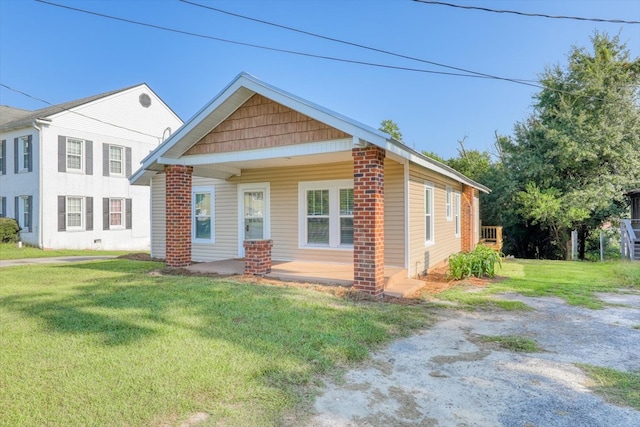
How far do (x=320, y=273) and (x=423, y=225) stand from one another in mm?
3209

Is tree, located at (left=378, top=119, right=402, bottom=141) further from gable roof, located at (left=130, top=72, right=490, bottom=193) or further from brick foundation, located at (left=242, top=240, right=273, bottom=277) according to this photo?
brick foundation, located at (left=242, top=240, right=273, bottom=277)

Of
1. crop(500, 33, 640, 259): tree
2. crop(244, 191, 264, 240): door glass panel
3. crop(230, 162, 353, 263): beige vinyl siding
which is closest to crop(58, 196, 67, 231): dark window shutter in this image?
crop(244, 191, 264, 240): door glass panel

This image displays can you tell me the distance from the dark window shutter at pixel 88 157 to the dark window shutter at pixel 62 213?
1.69 meters

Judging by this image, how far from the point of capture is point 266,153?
7645 mm

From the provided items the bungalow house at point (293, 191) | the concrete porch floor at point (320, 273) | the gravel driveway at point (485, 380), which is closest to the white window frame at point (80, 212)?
the bungalow house at point (293, 191)

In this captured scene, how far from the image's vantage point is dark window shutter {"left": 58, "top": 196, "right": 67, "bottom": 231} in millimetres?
16547

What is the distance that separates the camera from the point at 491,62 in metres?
12.7

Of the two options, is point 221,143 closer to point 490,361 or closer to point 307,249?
point 307,249

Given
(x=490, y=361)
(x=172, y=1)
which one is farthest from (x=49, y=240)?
(x=490, y=361)

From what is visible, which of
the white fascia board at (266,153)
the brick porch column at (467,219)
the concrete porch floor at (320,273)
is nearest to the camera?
the white fascia board at (266,153)

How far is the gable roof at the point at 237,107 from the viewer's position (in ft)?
20.5

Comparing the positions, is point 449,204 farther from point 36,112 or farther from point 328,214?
point 36,112

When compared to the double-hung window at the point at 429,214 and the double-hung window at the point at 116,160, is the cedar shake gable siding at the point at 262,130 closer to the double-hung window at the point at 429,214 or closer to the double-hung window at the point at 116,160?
the double-hung window at the point at 429,214

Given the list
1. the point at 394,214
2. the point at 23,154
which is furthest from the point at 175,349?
the point at 23,154
